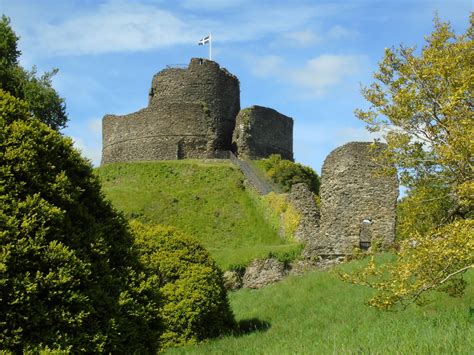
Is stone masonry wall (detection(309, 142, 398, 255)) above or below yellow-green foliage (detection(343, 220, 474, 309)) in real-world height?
above

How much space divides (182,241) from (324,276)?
543 centimetres

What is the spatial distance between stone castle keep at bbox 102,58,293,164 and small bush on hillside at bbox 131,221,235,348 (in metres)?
34.1

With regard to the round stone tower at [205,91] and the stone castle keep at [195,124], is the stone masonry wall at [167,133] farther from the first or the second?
the round stone tower at [205,91]

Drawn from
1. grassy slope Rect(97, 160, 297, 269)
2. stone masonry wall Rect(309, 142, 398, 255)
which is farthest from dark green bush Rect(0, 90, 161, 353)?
grassy slope Rect(97, 160, 297, 269)

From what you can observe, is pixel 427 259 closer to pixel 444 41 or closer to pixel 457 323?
pixel 457 323

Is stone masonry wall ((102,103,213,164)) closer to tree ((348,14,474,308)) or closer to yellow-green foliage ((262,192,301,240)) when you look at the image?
yellow-green foliage ((262,192,301,240))

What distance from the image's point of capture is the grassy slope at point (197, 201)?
30.6 m

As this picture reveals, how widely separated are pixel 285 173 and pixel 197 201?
316 inches

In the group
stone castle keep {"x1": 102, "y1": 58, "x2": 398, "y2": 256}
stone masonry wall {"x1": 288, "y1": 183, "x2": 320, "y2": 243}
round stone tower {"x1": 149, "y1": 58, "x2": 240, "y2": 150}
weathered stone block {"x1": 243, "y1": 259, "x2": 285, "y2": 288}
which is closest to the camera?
weathered stone block {"x1": 243, "y1": 259, "x2": 285, "y2": 288}

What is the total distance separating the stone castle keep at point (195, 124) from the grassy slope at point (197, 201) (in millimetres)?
4013

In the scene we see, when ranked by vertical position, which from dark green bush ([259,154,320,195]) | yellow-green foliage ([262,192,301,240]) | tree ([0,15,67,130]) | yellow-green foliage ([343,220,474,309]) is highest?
tree ([0,15,67,130])

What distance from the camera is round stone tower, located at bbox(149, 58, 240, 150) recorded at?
4972 cm

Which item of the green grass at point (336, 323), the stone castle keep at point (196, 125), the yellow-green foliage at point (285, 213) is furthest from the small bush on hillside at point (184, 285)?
the stone castle keep at point (196, 125)

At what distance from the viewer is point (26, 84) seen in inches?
1105
